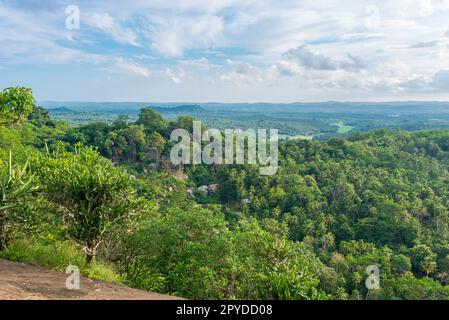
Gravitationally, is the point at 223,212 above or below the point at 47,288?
below

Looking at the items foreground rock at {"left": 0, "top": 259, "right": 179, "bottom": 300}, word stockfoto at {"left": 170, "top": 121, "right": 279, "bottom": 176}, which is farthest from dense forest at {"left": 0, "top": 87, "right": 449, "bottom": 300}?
word stockfoto at {"left": 170, "top": 121, "right": 279, "bottom": 176}

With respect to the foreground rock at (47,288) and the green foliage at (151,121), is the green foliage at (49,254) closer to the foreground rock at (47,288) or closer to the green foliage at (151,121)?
the foreground rock at (47,288)

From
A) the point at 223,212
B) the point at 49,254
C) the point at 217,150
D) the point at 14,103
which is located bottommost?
the point at 223,212

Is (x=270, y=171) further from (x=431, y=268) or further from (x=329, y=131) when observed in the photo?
(x=329, y=131)

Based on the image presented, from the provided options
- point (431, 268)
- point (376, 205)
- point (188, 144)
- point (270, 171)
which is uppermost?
point (188, 144)

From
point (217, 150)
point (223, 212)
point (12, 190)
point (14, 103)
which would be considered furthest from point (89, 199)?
point (217, 150)

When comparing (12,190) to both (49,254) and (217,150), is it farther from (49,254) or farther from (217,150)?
(217,150)

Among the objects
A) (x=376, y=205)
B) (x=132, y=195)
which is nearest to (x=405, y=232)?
(x=376, y=205)
